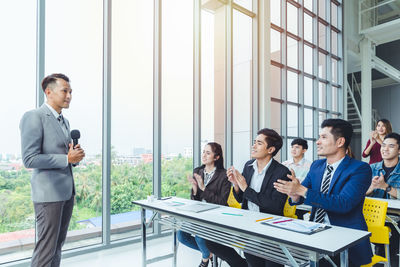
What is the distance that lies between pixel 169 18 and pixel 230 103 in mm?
1705

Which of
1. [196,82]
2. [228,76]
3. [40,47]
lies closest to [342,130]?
[196,82]

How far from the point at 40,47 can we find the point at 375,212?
11.3ft

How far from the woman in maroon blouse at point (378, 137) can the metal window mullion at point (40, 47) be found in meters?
4.28

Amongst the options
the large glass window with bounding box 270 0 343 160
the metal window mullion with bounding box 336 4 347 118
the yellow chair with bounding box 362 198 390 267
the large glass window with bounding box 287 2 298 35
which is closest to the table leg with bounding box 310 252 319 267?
the yellow chair with bounding box 362 198 390 267

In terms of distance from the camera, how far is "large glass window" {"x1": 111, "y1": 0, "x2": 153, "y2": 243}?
3.59 metres

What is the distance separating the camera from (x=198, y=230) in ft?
7.32

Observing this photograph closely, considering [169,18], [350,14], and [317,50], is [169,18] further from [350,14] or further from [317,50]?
[350,14]

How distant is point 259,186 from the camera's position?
2391mm

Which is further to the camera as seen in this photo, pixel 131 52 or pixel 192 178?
pixel 131 52

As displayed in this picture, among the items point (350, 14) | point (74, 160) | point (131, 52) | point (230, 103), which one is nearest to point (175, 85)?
point (131, 52)

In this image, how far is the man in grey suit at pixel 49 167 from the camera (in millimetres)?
1934

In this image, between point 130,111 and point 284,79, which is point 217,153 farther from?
point 284,79

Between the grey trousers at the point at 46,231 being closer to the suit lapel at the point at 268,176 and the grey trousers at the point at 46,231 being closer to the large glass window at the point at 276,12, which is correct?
the suit lapel at the point at 268,176

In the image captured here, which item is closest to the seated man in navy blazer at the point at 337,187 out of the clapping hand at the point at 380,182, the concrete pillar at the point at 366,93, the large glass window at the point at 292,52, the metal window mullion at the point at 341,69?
the clapping hand at the point at 380,182
